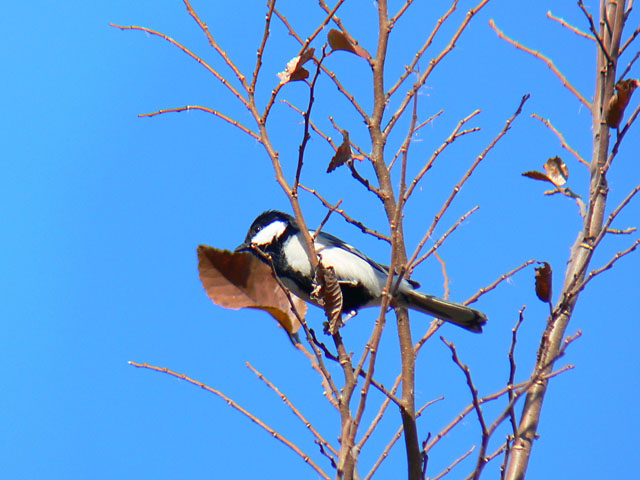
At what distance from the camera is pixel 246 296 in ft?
5.45

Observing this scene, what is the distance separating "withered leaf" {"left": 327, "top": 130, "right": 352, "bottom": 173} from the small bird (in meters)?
1.14

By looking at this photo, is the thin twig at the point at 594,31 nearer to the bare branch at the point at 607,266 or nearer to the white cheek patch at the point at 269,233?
the bare branch at the point at 607,266

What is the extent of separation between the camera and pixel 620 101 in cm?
231

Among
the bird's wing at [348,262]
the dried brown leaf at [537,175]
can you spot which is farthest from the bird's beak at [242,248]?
the dried brown leaf at [537,175]

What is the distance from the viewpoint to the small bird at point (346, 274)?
3100 mm

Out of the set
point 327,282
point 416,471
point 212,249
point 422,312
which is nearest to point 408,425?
point 416,471

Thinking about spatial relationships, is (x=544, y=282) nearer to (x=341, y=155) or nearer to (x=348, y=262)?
(x=341, y=155)

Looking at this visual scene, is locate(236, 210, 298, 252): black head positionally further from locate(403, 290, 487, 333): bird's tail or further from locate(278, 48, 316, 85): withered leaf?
locate(278, 48, 316, 85): withered leaf

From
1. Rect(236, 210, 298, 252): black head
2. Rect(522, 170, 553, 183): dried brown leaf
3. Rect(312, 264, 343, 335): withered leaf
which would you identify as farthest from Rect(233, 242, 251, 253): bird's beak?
Rect(312, 264, 343, 335): withered leaf

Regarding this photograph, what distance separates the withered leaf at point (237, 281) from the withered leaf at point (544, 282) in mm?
750

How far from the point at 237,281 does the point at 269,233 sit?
171 centimetres

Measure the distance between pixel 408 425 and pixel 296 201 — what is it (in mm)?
645

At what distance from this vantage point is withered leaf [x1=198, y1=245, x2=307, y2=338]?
1.66 m

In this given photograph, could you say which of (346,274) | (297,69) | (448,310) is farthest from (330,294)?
(448,310)
